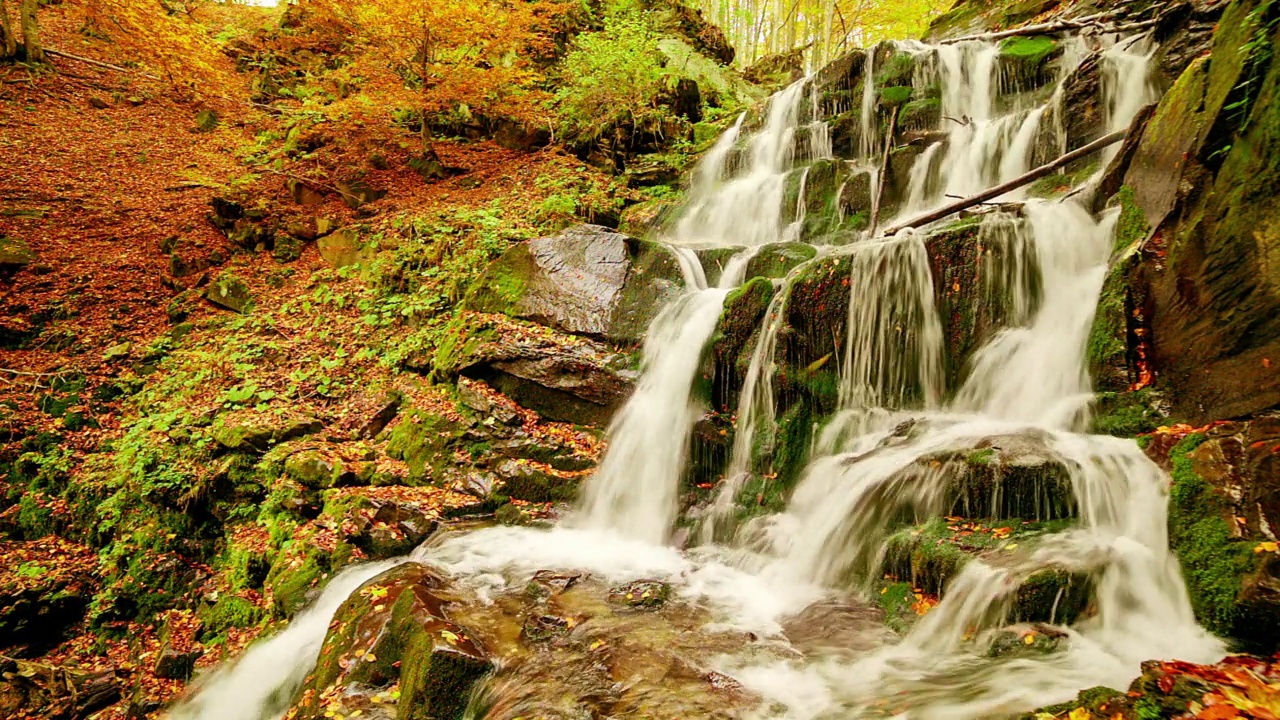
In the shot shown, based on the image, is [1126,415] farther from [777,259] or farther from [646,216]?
[646,216]

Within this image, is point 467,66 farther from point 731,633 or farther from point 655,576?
point 731,633

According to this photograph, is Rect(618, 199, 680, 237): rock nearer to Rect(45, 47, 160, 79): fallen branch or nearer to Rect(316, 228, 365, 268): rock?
Rect(316, 228, 365, 268): rock

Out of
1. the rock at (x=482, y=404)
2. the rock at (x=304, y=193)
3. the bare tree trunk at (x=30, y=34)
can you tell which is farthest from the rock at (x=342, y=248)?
the bare tree trunk at (x=30, y=34)

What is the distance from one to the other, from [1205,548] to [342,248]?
12057 millimetres

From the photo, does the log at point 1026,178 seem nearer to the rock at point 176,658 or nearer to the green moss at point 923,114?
the green moss at point 923,114

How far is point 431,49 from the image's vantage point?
11234 millimetres

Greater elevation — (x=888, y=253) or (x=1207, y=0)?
(x=1207, y=0)

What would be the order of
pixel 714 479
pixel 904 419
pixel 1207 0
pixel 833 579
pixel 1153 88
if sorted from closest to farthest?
pixel 833 579, pixel 904 419, pixel 714 479, pixel 1207 0, pixel 1153 88

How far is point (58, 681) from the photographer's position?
19.1ft

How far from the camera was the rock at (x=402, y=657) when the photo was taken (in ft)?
12.1

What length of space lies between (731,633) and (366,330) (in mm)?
7562

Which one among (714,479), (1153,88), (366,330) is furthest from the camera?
(366,330)

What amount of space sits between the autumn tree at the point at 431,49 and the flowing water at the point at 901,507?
5.80m

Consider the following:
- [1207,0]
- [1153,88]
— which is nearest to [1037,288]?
[1153,88]
